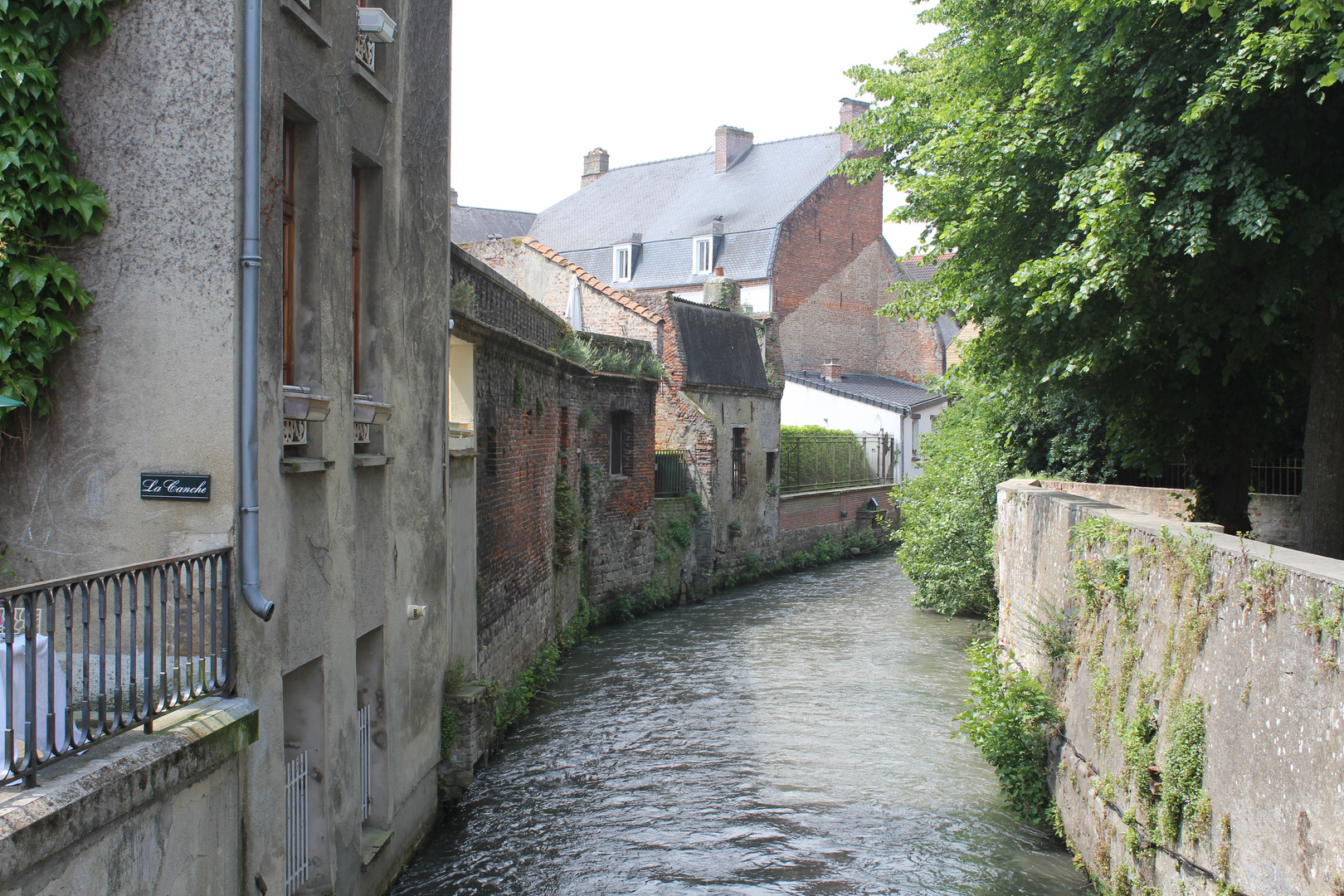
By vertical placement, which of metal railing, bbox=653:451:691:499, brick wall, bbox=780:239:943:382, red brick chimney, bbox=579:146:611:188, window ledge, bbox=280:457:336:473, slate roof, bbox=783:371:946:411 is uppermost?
red brick chimney, bbox=579:146:611:188

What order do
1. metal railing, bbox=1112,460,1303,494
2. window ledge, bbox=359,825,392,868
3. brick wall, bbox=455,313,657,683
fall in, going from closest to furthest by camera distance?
window ledge, bbox=359,825,392,868
brick wall, bbox=455,313,657,683
metal railing, bbox=1112,460,1303,494

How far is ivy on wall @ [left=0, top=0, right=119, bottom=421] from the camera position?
15.9 feet

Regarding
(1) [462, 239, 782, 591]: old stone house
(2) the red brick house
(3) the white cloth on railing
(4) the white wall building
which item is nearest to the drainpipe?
(3) the white cloth on railing

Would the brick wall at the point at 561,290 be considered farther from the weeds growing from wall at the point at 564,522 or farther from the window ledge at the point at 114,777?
the window ledge at the point at 114,777

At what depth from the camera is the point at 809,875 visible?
26.3 ft

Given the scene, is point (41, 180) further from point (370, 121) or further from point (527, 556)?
point (527, 556)

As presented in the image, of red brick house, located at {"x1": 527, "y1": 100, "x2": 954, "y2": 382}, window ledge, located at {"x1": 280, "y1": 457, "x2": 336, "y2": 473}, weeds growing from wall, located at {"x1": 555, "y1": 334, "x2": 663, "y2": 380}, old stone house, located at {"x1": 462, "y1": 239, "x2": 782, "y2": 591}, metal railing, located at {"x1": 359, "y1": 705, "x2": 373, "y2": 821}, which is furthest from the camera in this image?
red brick house, located at {"x1": 527, "y1": 100, "x2": 954, "y2": 382}

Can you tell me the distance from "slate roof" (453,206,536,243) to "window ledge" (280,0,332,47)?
4153cm

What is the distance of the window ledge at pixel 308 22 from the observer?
18.6ft

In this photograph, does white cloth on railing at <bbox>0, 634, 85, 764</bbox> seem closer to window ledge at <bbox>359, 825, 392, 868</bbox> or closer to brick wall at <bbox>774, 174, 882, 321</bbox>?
window ledge at <bbox>359, 825, 392, 868</bbox>

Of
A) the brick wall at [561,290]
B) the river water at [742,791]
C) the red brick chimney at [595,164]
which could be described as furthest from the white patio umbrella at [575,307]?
the red brick chimney at [595,164]

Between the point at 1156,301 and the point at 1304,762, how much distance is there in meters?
5.55

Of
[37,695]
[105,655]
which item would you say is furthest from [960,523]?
→ [37,695]

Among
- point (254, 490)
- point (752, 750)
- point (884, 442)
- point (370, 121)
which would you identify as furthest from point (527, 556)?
point (884, 442)
